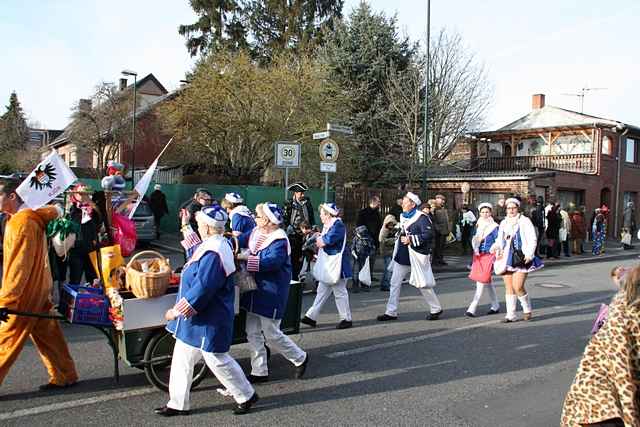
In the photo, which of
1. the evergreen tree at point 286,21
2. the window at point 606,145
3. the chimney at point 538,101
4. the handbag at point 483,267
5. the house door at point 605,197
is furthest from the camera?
the chimney at point 538,101

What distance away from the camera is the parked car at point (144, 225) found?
667 inches

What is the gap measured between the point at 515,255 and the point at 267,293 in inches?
182

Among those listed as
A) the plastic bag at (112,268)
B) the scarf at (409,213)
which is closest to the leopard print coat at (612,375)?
the plastic bag at (112,268)

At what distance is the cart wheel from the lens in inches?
199

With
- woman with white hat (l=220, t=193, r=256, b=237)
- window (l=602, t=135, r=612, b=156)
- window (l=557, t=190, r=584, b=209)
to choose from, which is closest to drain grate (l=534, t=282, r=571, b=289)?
woman with white hat (l=220, t=193, r=256, b=237)

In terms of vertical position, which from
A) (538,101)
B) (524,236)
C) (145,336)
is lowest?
(145,336)

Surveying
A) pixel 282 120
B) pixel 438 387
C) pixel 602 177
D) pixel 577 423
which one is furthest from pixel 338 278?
pixel 602 177

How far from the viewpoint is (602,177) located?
1162 inches

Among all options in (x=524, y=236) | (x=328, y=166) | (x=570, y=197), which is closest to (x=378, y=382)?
(x=524, y=236)

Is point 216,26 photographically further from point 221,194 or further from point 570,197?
point 570,197

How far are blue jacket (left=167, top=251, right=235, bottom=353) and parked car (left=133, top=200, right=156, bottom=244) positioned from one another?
13127 mm

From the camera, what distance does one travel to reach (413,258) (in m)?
8.40

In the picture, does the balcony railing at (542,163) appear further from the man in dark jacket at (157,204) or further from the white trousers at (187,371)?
the white trousers at (187,371)

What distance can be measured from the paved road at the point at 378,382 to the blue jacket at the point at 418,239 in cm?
98
